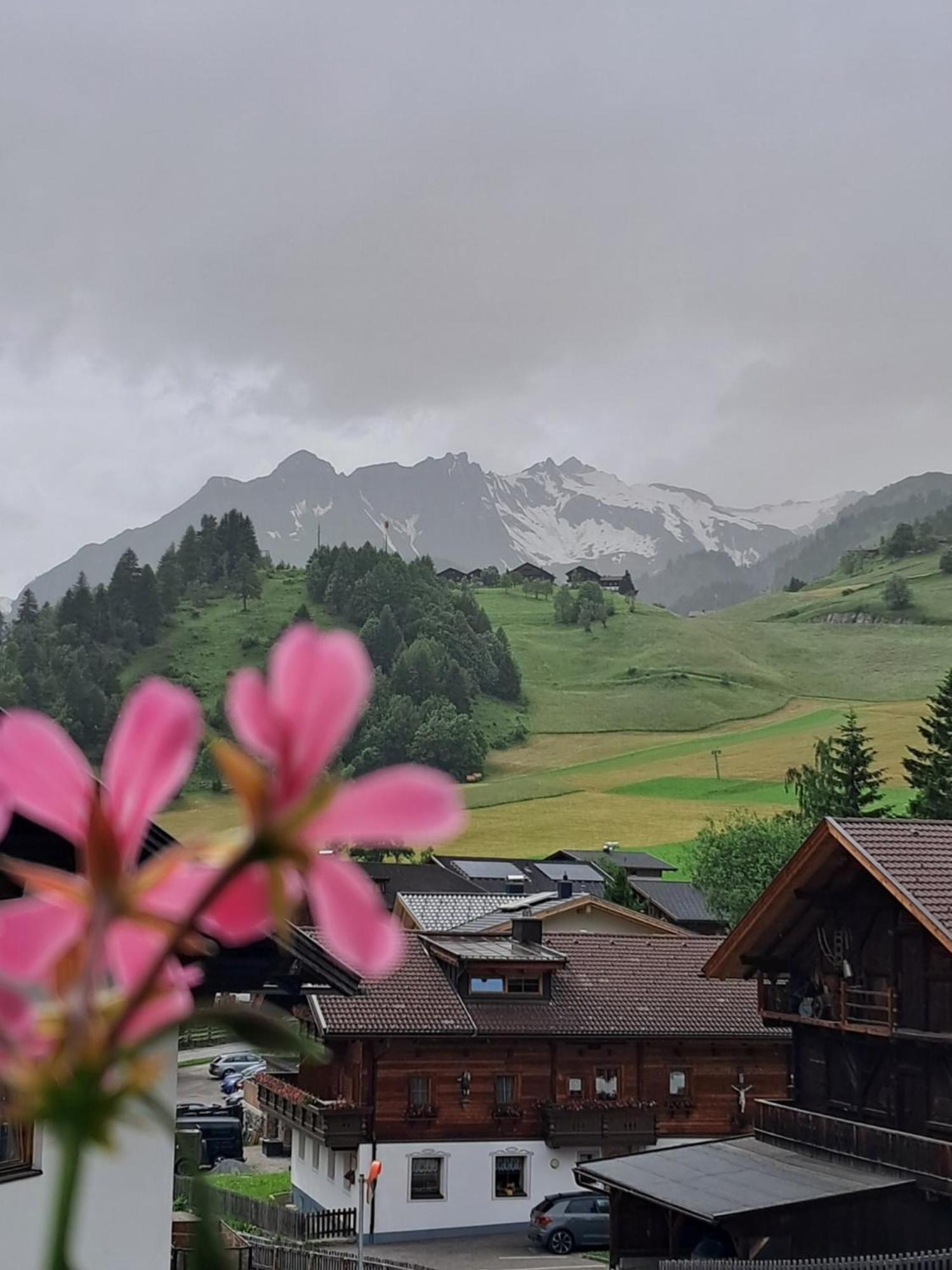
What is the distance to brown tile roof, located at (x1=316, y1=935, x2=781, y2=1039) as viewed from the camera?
33.3 m

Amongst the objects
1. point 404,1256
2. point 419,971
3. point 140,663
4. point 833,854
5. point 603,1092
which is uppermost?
→ point 140,663

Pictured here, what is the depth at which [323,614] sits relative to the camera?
15612cm

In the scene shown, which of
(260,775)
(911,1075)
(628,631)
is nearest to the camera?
(260,775)

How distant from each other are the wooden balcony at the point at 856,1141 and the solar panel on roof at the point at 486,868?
45490 mm

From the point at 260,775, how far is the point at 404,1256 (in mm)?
32260

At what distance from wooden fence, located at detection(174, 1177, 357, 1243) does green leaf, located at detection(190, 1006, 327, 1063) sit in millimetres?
32531

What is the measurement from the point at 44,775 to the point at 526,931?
3885 cm

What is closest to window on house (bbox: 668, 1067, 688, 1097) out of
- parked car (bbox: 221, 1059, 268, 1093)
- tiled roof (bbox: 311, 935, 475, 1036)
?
tiled roof (bbox: 311, 935, 475, 1036)

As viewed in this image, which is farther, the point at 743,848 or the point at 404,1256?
the point at 743,848

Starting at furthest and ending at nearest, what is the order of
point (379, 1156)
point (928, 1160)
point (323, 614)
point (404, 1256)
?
point (323, 614) < point (379, 1156) < point (404, 1256) < point (928, 1160)

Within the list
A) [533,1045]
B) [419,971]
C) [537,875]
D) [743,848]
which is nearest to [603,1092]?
[533,1045]

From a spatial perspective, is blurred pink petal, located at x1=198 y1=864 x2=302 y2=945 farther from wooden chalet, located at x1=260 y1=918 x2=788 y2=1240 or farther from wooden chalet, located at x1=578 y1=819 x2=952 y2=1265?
wooden chalet, located at x1=260 y1=918 x2=788 y2=1240

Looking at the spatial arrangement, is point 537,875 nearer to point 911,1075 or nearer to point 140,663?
point 911,1075

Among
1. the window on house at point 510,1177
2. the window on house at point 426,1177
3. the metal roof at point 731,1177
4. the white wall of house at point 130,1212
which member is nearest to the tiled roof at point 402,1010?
the window on house at point 426,1177
